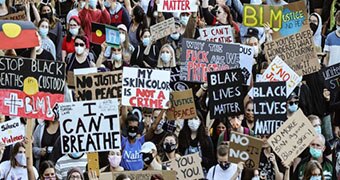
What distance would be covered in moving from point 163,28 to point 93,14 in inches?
73.6

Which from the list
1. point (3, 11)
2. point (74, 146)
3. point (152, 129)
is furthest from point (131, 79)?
point (3, 11)

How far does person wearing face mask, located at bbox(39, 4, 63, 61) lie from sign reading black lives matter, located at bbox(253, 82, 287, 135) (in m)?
4.13

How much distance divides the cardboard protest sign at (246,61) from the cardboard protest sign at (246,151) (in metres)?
2.85

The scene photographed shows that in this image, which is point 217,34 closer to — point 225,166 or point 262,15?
point 262,15

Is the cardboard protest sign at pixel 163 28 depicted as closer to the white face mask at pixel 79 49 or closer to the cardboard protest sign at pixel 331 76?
the white face mask at pixel 79 49

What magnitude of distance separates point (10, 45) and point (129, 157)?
205 cm

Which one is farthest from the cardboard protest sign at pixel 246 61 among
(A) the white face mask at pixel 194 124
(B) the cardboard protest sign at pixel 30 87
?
(B) the cardboard protest sign at pixel 30 87

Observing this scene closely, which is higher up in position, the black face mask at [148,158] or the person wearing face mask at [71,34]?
the person wearing face mask at [71,34]

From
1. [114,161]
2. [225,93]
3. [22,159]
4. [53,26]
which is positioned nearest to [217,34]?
[53,26]

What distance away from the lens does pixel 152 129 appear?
24453 mm

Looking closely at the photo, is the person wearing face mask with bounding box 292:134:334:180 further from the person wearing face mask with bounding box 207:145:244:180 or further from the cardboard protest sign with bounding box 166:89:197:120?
the cardboard protest sign with bounding box 166:89:197:120

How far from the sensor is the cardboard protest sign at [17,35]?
77.7ft

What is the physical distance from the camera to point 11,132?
22828mm

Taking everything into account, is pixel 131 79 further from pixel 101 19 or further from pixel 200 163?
pixel 101 19
